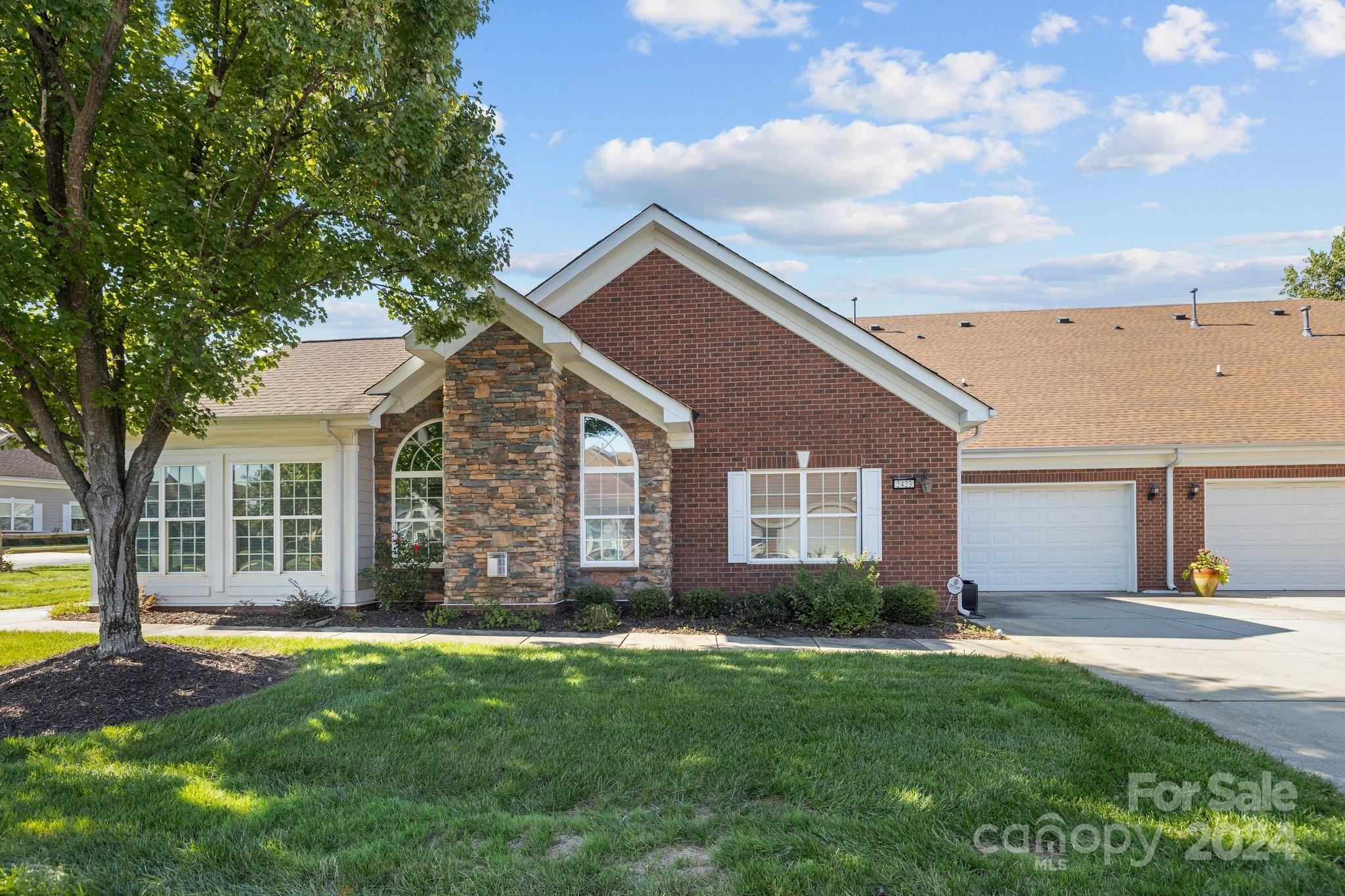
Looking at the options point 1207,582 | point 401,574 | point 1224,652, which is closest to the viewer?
point 1224,652

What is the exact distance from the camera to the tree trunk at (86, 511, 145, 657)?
303 inches

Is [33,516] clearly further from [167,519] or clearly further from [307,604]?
[307,604]

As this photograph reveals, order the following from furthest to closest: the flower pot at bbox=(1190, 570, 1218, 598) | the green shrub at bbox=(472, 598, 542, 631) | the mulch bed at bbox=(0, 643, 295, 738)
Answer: the flower pot at bbox=(1190, 570, 1218, 598)
the green shrub at bbox=(472, 598, 542, 631)
the mulch bed at bbox=(0, 643, 295, 738)

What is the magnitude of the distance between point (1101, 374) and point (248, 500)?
58.5ft

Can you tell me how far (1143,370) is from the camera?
701 inches

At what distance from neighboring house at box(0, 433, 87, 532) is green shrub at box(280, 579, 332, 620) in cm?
2773

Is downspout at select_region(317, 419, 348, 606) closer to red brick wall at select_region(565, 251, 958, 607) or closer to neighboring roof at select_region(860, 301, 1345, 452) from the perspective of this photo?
red brick wall at select_region(565, 251, 958, 607)

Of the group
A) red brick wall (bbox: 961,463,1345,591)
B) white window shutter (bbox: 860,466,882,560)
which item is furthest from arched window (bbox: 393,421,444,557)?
red brick wall (bbox: 961,463,1345,591)

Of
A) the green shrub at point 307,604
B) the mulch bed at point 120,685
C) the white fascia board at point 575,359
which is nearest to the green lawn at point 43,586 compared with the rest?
the green shrub at point 307,604

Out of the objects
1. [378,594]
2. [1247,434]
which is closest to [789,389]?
[378,594]

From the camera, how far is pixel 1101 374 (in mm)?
17734

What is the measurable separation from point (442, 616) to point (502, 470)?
2.25m

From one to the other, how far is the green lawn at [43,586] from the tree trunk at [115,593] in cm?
786

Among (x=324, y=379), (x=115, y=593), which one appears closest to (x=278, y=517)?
(x=324, y=379)
